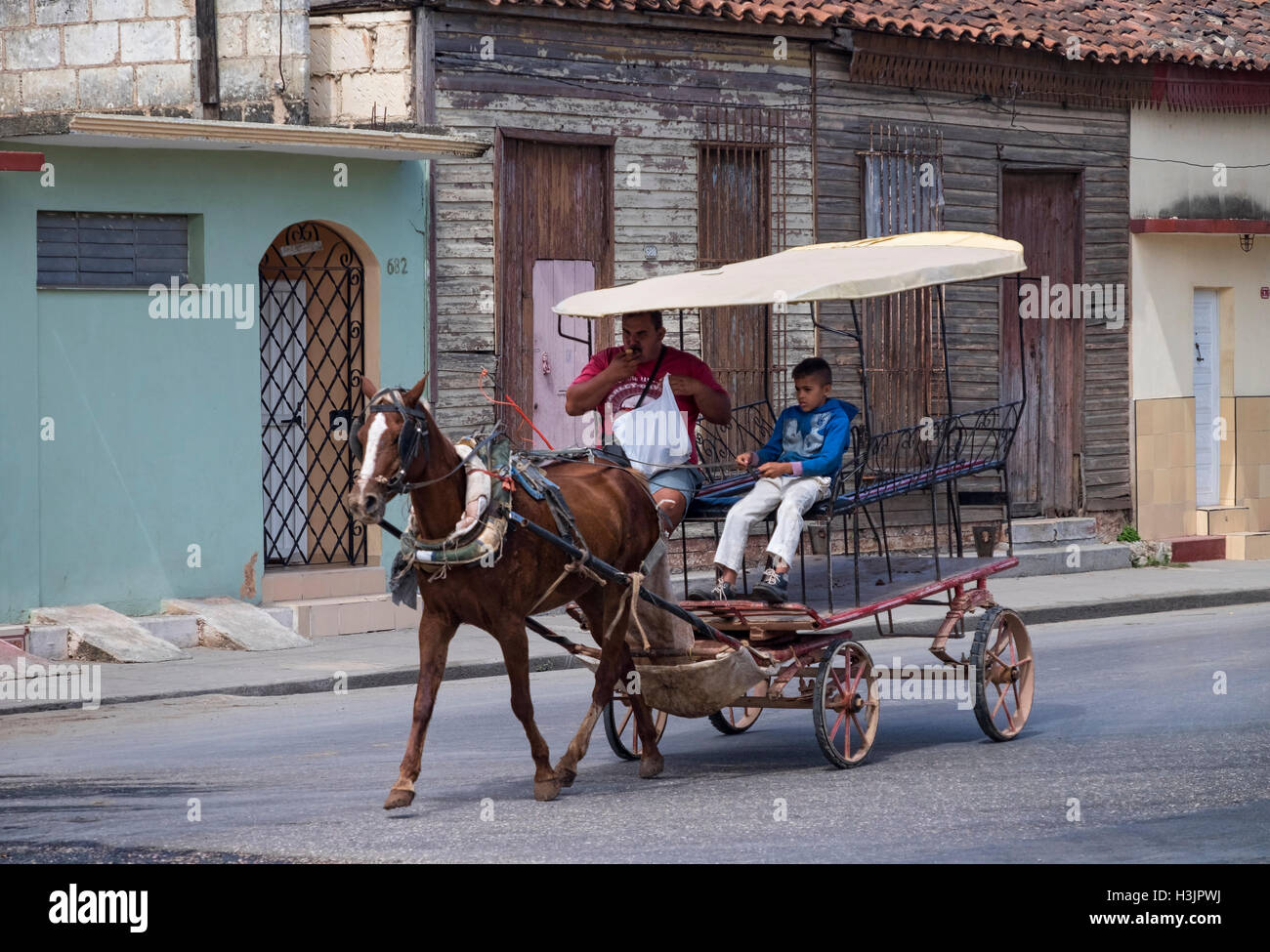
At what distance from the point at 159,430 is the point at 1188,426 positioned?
12659 millimetres

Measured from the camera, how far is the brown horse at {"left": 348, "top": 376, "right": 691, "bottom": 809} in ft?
25.9

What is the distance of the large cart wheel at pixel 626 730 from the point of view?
959 cm

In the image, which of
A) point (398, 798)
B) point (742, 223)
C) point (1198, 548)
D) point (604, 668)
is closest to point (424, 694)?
point (398, 798)

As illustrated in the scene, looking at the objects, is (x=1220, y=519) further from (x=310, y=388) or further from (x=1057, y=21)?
(x=310, y=388)

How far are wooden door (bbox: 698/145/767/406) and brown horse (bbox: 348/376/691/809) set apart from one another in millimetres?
9241

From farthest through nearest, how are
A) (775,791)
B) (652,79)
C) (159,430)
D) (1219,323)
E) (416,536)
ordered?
(1219,323) < (652,79) < (159,430) < (775,791) < (416,536)

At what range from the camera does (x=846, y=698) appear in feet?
30.7

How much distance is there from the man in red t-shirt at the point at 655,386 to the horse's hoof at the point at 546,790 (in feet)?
5.33

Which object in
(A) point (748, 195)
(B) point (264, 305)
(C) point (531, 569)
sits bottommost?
(C) point (531, 569)

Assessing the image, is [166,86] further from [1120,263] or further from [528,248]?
[1120,263]

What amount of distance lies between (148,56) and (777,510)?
8566 millimetres

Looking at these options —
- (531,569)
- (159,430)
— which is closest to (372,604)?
(159,430)

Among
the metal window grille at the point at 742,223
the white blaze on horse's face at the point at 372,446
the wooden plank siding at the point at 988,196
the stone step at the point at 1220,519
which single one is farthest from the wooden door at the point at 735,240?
the white blaze on horse's face at the point at 372,446

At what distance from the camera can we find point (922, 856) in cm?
746
